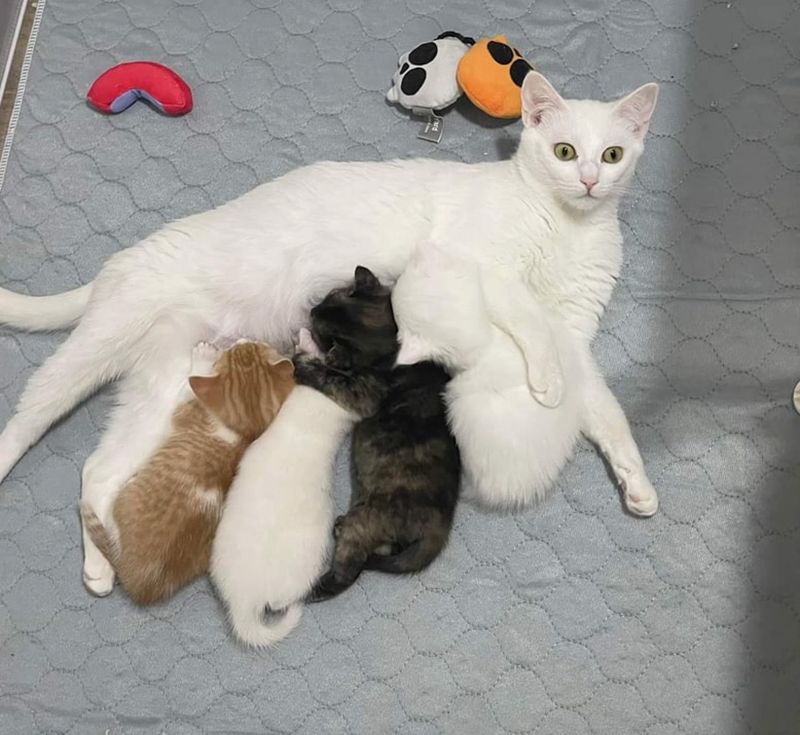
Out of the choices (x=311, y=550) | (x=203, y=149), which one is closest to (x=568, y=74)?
(x=203, y=149)

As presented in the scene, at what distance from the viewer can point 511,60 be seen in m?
1.61

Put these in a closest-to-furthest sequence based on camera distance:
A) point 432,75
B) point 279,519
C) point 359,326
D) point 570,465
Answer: point 279,519, point 359,326, point 570,465, point 432,75

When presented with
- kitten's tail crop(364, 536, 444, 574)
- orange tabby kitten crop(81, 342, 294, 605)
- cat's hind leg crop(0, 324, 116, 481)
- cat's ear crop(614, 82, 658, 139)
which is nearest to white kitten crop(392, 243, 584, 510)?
kitten's tail crop(364, 536, 444, 574)

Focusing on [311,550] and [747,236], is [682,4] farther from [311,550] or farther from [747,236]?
[311,550]

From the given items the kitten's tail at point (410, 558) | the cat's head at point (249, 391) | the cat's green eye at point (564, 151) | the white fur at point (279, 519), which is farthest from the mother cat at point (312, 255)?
the kitten's tail at point (410, 558)

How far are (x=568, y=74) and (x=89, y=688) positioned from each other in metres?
1.49

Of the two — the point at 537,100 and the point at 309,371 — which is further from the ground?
the point at 537,100

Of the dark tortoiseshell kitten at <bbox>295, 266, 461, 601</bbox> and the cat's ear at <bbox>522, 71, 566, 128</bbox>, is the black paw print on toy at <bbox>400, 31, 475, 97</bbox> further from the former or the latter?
the dark tortoiseshell kitten at <bbox>295, 266, 461, 601</bbox>

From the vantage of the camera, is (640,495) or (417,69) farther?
(417,69)

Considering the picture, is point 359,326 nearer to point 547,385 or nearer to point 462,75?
point 547,385

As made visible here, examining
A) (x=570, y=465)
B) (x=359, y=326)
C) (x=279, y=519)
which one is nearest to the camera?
(x=279, y=519)

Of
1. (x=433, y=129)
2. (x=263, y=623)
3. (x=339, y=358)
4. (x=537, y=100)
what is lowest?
(x=263, y=623)

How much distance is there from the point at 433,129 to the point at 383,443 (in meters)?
0.71

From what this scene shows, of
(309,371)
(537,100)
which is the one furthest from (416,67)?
(309,371)
